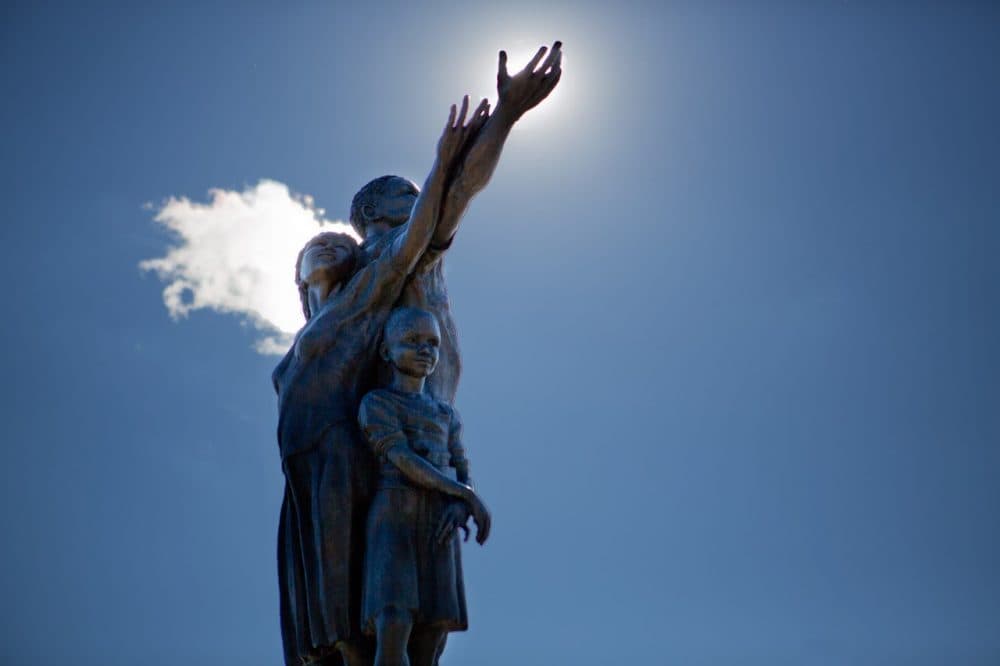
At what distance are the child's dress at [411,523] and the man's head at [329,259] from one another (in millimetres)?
1210

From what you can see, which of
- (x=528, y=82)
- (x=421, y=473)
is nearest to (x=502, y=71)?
(x=528, y=82)

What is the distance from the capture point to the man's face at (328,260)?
1039cm

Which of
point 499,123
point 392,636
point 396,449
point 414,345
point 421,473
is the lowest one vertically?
point 392,636

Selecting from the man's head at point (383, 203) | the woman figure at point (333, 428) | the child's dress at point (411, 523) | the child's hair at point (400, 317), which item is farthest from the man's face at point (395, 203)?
the child's dress at point (411, 523)

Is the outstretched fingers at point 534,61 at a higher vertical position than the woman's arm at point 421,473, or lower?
higher

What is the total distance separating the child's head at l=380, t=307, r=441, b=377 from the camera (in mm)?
9695

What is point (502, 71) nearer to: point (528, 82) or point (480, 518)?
point (528, 82)

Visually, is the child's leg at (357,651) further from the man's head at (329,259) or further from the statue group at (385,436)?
the man's head at (329,259)

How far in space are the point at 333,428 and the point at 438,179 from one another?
189 centimetres

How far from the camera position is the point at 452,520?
9.30 meters

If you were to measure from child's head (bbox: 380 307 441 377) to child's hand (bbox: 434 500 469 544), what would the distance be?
0.99 metres

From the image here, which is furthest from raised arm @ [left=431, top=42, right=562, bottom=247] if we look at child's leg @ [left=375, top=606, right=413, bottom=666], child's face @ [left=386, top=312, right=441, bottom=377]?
child's leg @ [left=375, top=606, right=413, bottom=666]

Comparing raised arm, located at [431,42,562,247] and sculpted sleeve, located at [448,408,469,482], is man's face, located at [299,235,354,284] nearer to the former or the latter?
raised arm, located at [431,42,562,247]

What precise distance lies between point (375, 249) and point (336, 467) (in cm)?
181
